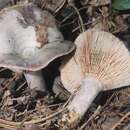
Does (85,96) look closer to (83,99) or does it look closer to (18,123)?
(83,99)

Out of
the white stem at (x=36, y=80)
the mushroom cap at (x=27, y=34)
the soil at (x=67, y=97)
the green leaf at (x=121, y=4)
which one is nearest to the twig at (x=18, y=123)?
the soil at (x=67, y=97)

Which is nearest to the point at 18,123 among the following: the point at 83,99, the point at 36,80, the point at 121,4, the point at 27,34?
the point at 36,80

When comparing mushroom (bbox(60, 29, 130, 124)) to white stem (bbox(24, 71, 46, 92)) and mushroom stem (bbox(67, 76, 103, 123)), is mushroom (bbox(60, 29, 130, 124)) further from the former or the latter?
white stem (bbox(24, 71, 46, 92))

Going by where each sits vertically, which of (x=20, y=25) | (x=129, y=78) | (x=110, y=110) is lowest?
(x=110, y=110)

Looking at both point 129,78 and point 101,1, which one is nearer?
point 129,78

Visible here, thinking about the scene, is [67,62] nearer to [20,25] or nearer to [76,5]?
[20,25]

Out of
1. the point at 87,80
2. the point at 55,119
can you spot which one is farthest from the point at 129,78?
the point at 55,119
